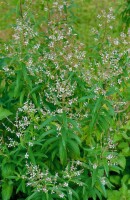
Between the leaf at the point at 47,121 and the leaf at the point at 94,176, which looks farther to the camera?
the leaf at the point at 94,176

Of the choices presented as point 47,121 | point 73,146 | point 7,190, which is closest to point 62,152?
point 73,146

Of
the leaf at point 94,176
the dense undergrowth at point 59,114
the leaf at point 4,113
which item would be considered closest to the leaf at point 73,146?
the dense undergrowth at point 59,114

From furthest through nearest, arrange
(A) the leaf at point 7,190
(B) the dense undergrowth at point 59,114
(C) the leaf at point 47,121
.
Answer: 1. (A) the leaf at point 7,190
2. (B) the dense undergrowth at point 59,114
3. (C) the leaf at point 47,121

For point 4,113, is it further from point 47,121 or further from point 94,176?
point 94,176

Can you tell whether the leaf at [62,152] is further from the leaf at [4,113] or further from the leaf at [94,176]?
the leaf at [4,113]

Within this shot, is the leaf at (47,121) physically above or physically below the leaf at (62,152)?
above

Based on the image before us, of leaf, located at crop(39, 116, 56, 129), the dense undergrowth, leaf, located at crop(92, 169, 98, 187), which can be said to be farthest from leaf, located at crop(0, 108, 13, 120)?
leaf, located at crop(92, 169, 98, 187)

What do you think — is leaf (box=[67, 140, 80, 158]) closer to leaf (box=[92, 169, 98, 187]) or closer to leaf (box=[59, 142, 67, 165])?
leaf (box=[59, 142, 67, 165])

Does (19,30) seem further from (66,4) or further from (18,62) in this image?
(66,4)
